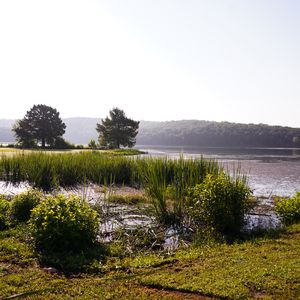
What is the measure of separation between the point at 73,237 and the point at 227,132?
14766 centimetres

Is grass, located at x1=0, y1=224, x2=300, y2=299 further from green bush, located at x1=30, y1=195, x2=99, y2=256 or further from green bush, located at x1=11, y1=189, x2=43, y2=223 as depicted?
green bush, located at x1=11, y1=189, x2=43, y2=223

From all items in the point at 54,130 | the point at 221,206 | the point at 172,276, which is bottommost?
the point at 172,276

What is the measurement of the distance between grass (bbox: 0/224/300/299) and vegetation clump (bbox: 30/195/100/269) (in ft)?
1.19

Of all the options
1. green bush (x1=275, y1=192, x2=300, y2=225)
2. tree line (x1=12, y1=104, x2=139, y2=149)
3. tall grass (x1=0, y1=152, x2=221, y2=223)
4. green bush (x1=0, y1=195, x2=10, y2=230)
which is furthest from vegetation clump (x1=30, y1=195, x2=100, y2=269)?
tree line (x1=12, y1=104, x2=139, y2=149)

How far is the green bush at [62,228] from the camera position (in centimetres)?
721

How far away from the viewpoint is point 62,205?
7898 millimetres

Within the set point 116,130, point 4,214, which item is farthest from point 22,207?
point 116,130

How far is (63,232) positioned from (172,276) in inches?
103

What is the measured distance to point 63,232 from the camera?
725cm

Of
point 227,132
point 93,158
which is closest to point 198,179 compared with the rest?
point 93,158

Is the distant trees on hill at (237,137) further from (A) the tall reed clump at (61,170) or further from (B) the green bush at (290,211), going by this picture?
(B) the green bush at (290,211)

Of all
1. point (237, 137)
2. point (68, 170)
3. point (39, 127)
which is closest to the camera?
point (68, 170)

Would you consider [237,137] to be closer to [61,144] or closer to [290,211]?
[61,144]

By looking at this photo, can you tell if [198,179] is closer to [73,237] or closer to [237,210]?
[237,210]
